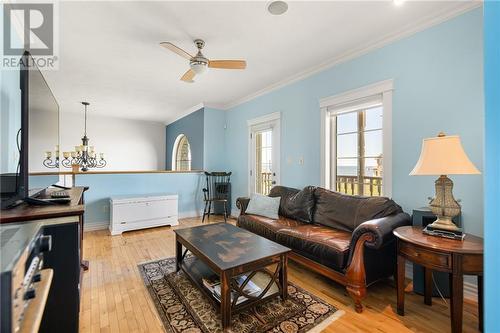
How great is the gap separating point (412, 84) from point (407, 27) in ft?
1.93

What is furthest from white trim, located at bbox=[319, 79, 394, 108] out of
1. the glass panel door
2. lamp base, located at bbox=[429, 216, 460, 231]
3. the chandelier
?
the chandelier

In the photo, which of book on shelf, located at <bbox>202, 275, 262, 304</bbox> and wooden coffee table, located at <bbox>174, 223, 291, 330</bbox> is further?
book on shelf, located at <bbox>202, 275, 262, 304</bbox>

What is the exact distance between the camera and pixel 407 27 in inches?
92.8

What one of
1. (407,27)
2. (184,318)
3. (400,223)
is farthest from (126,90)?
(400,223)

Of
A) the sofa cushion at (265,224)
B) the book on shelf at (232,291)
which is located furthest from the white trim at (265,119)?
the book on shelf at (232,291)

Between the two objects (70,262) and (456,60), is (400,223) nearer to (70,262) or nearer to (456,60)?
(456,60)

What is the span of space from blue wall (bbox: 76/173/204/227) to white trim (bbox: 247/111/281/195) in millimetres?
1265

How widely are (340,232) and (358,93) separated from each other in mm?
1710

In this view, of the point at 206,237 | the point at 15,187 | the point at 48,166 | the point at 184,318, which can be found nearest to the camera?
the point at 15,187

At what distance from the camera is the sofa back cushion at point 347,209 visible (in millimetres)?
2324

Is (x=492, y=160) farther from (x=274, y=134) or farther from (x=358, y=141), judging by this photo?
(x=274, y=134)

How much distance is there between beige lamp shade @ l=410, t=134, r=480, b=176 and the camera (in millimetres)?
1636

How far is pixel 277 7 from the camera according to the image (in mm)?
2045

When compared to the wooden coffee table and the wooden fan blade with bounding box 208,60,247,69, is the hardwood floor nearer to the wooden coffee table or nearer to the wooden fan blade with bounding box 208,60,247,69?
the wooden coffee table
